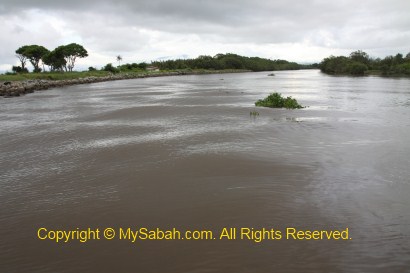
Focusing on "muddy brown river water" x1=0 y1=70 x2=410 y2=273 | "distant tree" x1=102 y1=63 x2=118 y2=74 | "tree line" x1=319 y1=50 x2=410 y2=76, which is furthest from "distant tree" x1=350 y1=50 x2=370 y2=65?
"muddy brown river water" x1=0 y1=70 x2=410 y2=273

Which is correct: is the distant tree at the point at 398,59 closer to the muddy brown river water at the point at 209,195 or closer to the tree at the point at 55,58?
the tree at the point at 55,58

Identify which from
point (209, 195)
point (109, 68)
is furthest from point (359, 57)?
point (209, 195)

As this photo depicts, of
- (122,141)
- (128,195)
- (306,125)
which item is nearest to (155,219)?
(128,195)

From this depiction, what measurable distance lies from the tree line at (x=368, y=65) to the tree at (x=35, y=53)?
103483mm

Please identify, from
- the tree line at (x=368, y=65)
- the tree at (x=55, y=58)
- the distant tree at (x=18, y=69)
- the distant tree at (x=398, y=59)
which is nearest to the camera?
the distant tree at (x=18, y=69)

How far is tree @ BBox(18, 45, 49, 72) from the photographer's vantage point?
281ft

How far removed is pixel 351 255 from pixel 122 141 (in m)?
12.0

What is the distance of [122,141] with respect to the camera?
1569cm

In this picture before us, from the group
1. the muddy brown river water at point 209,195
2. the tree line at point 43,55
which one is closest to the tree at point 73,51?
the tree line at point 43,55

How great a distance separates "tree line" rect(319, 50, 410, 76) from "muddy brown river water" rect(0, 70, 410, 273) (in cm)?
10285

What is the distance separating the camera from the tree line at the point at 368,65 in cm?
10469

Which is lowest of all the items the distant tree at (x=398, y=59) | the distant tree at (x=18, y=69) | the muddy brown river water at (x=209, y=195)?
the muddy brown river water at (x=209, y=195)

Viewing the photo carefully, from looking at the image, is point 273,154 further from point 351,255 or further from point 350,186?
point 351,255

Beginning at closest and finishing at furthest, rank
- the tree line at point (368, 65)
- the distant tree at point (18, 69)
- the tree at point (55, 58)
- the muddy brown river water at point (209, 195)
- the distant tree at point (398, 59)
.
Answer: the muddy brown river water at point (209, 195) → the distant tree at point (18, 69) → the tree at point (55, 58) → the tree line at point (368, 65) → the distant tree at point (398, 59)
